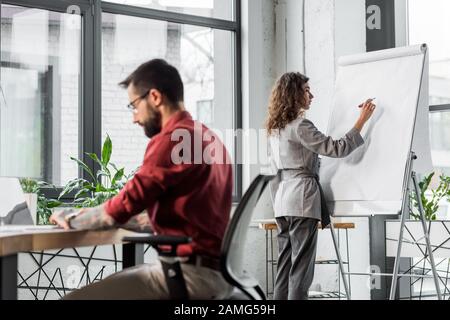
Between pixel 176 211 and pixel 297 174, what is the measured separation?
1.65m

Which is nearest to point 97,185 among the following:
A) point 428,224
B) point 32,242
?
point 428,224

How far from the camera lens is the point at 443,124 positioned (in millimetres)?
4867

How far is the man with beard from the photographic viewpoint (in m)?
2.16

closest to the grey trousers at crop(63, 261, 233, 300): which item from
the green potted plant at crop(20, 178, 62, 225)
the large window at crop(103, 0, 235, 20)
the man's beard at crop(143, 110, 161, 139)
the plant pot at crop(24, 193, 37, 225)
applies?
the man's beard at crop(143, 110, 161, 139)

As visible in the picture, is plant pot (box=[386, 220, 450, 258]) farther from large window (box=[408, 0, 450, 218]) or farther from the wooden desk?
the wooden desk

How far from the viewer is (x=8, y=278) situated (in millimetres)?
1977

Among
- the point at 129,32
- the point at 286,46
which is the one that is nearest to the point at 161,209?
the point at 129,32

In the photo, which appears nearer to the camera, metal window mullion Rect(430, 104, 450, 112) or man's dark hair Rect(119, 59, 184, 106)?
man's dark hair Rect(119, 59, 184, 106)

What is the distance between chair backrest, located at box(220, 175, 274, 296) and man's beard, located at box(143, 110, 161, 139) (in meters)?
0.40

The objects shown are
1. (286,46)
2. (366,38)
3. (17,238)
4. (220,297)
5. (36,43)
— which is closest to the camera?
(17,238)

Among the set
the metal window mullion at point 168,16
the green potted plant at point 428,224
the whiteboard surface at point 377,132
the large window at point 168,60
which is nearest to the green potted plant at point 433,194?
the green potted plant at point 428,224

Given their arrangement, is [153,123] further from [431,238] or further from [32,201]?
[431,238]

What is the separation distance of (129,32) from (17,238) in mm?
3281

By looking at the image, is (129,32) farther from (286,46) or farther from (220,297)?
(220,297)
